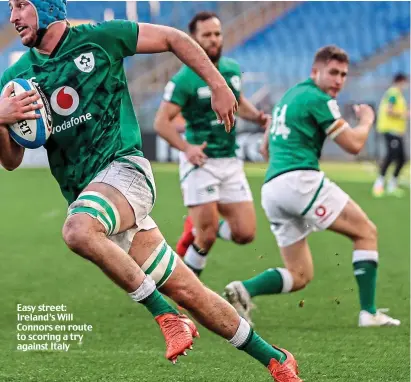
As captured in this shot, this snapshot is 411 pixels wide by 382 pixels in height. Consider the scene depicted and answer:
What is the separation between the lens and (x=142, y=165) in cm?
464

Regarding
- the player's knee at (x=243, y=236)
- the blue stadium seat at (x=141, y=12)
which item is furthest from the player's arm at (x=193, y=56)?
Result: the blue stadium seat at (x=141, y=12)

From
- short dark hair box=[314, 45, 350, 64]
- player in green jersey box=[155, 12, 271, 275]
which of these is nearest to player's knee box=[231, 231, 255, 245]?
player in green jersey box=[155, 12, 271, 275]

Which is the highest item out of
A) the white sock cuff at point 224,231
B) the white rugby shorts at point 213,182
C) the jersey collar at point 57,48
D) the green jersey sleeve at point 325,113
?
the jersey collar at point 57,48

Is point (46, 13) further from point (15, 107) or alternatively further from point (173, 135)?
point (173, 135)

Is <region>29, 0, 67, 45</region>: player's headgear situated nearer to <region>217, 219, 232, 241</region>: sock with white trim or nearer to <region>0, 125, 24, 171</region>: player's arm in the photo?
<region>0, 125, 24, 171</region>: player's arm

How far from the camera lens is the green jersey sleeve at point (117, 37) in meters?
4.55

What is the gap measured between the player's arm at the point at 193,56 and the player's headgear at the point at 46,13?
0.40m

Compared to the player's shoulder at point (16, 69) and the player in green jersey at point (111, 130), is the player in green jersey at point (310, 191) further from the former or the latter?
the player's shoulder at point (16, 69)

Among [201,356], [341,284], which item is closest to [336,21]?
[341,284]

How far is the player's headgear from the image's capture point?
4.46 meters

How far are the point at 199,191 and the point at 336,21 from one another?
22148 millimetres

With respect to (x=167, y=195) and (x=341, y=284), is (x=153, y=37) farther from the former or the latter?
(x=167, y=195)

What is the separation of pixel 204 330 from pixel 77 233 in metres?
2.57

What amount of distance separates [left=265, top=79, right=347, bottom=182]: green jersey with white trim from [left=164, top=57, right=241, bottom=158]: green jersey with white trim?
1.02 meters
